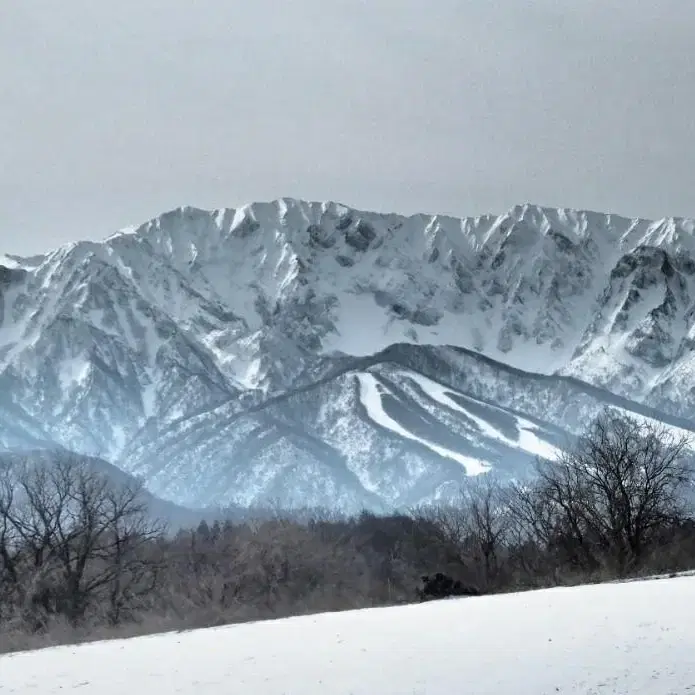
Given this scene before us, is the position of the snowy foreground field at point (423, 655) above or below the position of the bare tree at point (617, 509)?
below

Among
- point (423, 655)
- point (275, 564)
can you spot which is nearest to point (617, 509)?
point (275, 564)

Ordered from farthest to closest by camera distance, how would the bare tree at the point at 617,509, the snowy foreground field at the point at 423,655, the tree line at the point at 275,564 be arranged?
the bare tree at the point at 617,509 < the tree line at the point at 275,564 < the snowy foreground field at the point at 423,655

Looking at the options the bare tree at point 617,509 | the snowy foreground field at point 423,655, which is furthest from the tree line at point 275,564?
the snowy foreground field at point 423,655

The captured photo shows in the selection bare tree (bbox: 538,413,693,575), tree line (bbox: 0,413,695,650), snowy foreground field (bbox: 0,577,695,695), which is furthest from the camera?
bare tree (bbox: 538,413,693,575)

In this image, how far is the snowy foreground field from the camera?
2417cm

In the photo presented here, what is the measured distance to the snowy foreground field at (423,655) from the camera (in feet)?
79.3

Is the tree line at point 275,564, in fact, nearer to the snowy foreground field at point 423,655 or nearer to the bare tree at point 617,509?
the bare tree at point 617,509

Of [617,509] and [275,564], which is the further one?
[275,564]

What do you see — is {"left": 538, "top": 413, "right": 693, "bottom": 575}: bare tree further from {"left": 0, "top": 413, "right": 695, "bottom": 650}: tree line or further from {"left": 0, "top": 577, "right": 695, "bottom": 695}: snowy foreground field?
{"left": 0, "top": 577, "right": 695, "bottom": 695}: snowy foreground field

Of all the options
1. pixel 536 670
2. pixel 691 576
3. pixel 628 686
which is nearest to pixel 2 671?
pixel 536 670

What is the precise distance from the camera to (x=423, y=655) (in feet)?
91.5

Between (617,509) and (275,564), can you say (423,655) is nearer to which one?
(617,509)

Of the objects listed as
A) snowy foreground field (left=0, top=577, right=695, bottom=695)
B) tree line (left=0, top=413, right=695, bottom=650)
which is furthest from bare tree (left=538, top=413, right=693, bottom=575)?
snowy foreground field (left=0, top=577, right=695, bottom=695)

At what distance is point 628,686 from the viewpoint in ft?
74.4
